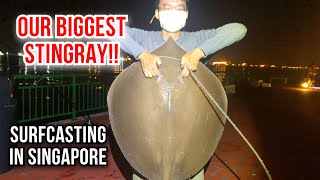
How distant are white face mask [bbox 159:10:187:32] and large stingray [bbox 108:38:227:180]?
0.28 metres

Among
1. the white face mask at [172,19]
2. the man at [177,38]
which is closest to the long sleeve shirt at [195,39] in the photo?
the man at [177,38]

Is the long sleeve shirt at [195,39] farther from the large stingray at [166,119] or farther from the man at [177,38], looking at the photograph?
the large stingray at [166,119]

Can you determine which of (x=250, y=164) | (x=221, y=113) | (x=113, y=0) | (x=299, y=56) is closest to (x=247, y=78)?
(x=113, y=0)

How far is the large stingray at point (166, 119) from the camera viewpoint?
200 centimetres

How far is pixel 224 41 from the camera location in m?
2.25

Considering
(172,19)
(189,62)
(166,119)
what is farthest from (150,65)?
(172,19)

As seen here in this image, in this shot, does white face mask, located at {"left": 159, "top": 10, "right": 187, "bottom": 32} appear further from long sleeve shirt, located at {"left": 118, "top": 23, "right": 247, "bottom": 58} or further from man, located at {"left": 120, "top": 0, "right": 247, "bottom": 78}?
long sleeve shirt, located at {"left": 118, "top": 23, "right": 247, "bottom": 58}

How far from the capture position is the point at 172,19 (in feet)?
7.52

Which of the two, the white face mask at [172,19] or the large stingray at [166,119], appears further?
the white face mask at [172,19]

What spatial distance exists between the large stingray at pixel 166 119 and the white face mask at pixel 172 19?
28 centimetres

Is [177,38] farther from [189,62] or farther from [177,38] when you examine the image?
[189,62]

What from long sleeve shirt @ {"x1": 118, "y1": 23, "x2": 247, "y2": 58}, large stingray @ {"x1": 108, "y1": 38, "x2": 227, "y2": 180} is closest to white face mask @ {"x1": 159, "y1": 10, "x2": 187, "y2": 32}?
long sleeve shirt @ {"x1": 118, "y1": 23, "x2": 247, "y2": 58}

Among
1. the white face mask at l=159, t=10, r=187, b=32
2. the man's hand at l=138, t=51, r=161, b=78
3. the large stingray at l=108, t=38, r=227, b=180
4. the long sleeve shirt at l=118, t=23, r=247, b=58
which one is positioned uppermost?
the white face mask at l=159, t=10, r=187, b=32

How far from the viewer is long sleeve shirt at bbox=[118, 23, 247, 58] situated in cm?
221
